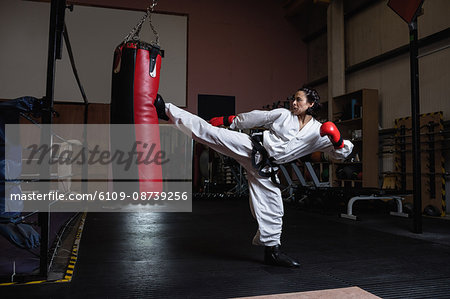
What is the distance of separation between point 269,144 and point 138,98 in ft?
5.02

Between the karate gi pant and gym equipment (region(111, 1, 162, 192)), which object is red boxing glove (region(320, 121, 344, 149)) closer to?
the karate gi pant

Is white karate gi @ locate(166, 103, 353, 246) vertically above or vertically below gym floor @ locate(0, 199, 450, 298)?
above

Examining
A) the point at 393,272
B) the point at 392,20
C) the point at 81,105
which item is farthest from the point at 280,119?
the point at 81,105

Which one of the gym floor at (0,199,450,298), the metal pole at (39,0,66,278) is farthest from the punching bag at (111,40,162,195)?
the metal pole at (39,0,66,278)

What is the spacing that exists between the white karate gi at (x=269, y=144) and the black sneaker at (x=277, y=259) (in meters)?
0.04

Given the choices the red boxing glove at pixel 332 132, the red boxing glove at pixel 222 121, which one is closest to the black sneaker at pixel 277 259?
the red boxing glove at pixel 332 132

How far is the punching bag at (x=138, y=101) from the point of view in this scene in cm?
341

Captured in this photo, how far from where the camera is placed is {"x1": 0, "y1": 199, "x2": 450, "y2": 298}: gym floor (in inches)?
Answer: 77.5

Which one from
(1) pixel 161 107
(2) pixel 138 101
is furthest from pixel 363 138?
(1) pixel 161 107

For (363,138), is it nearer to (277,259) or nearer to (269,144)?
(269,144)

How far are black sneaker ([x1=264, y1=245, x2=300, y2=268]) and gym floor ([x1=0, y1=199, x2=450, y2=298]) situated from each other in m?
0.05

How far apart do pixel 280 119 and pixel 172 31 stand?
7.15 meters

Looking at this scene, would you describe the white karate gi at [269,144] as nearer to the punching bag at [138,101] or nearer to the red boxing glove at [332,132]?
the red boxing glove at [332,132]

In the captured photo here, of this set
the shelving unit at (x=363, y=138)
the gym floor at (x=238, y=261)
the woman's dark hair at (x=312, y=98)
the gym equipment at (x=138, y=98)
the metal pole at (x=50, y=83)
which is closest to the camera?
the gym floor at (x=238, y=261)
